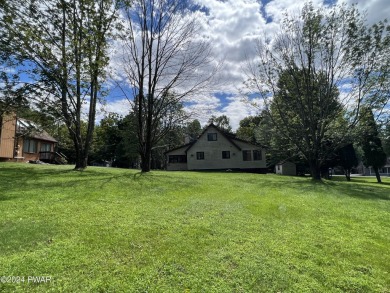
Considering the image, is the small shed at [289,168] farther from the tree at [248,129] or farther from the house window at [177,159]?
the tree at [248,129]

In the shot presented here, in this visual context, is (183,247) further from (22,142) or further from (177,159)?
(177,159)

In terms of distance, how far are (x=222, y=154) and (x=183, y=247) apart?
27187 millimetres

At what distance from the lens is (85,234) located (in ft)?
13.2

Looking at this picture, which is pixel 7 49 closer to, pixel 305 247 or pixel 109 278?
pixel 109 278

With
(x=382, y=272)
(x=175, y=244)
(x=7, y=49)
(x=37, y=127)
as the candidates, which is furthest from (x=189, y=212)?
(x=37, y=127)

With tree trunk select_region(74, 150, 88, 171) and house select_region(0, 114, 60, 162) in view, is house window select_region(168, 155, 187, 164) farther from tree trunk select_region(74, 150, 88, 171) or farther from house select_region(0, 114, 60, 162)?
tree trunk select_region(74, 150, 88, 171)

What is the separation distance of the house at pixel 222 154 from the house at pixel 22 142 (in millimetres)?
17473

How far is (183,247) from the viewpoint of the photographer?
3.79m

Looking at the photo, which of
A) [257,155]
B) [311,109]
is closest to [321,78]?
[311,109]

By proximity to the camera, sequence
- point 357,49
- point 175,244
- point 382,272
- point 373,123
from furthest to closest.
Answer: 1. point 373,123
2. point 357,49
3. point 175,244
4. point 382,272

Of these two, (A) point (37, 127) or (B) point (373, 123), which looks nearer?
(A) point (37, 127)

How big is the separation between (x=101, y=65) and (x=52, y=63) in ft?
8.10

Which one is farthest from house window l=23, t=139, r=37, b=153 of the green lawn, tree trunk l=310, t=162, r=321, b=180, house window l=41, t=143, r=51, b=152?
tree trunk l=310, t=162, r=321, b=180

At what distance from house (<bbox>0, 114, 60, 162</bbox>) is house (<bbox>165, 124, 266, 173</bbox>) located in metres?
17.5
